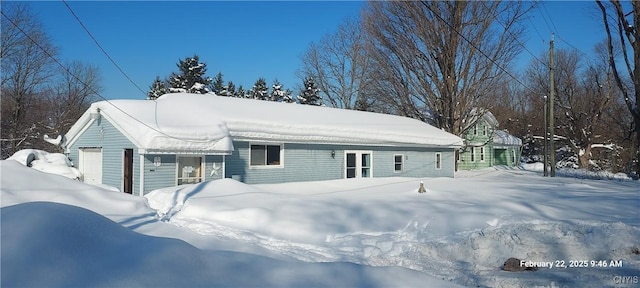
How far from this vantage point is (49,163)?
54.8 feet

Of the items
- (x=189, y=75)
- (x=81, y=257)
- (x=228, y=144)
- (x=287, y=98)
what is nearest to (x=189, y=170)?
(x=228, y=144)

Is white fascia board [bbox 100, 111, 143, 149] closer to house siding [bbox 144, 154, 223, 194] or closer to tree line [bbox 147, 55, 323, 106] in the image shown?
house siding [bbox 144, 154, 223, 194]

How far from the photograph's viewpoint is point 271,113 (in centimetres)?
1936

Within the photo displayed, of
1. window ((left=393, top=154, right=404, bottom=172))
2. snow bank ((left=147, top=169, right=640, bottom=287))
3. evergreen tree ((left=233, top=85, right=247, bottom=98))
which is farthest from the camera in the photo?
evergreen tree ((left=233, top=85, right=247, bottom=98))

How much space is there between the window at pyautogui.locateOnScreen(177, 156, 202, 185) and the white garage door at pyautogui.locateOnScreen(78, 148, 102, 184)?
3.71 meters

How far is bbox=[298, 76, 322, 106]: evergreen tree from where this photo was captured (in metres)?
47.7

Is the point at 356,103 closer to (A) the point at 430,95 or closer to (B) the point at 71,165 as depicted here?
(A) the point at 430,95

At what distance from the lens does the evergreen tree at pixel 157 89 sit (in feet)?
155

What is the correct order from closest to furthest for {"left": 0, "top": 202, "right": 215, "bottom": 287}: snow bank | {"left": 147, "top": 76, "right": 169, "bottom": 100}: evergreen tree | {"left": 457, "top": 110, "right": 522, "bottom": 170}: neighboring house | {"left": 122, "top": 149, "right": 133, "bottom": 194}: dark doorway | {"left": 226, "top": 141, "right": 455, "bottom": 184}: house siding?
{"left": 0, "top": 202, "right": 215, "bottom": 287}: snow bank
{"left": 122, "top": 149, "right": 133, "bottom": 194}: dark doorway
{"left": 226, "top": 141, "right": 455, "bottom": 184}: house siding
{"left": 457, "top": 110, "right": 522, "bottom": 170}: neighboring house
{"left": 147, "top": 76, "right": 169, "bottom": 100}: evergreen tree

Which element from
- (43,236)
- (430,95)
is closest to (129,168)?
(43,236)

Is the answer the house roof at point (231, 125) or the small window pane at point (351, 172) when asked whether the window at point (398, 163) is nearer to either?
the house roof at point (231, 125)

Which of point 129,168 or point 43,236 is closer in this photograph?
point 43,236

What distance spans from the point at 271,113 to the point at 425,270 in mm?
14175

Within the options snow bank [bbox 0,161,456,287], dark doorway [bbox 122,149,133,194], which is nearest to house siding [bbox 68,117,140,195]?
dark doorway [bbox 122,149,133,194]
